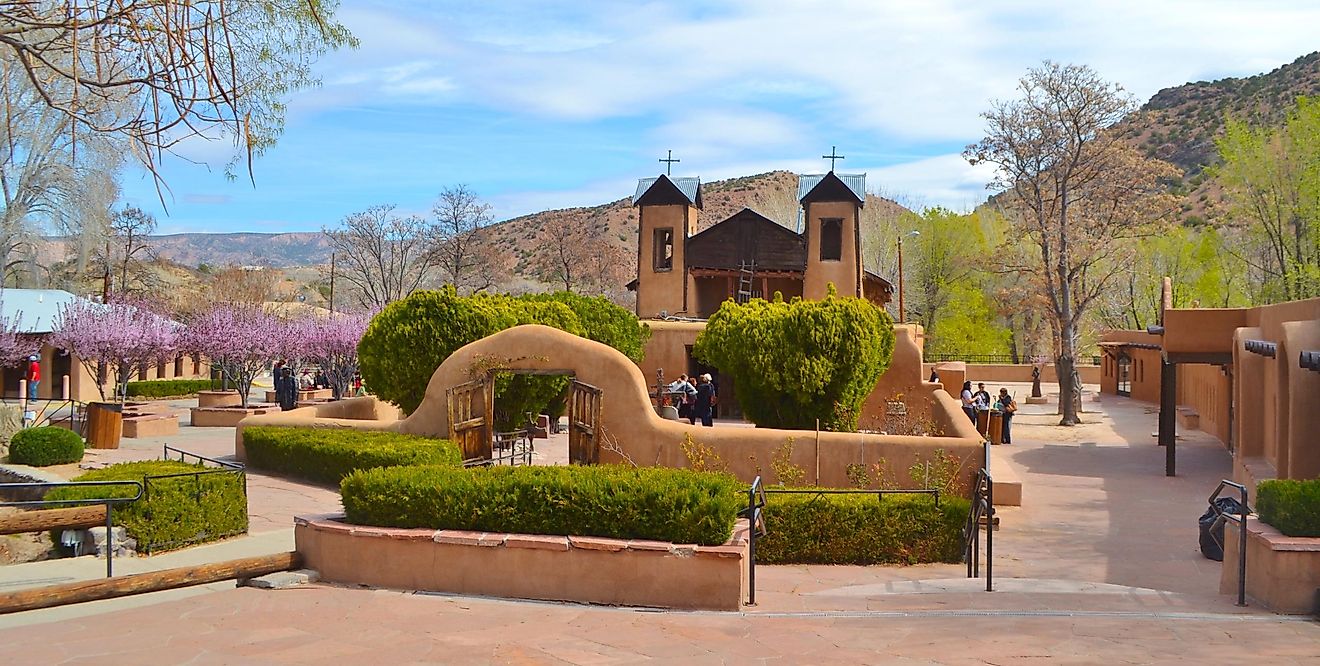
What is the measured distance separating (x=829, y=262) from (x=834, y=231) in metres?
1.16

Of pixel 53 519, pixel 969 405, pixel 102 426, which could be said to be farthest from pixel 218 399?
pixel 53 519

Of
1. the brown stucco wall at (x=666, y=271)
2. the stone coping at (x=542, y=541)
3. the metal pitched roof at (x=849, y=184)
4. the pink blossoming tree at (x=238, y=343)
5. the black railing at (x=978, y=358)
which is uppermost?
→ the metal pitched roof at (x=849, y=184)

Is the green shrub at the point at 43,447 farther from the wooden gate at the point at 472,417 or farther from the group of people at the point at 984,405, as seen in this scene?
the group of people at the point at 984,405

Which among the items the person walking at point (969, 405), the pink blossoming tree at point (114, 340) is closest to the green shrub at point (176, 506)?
the pink blossoming tree at point (114, 340)

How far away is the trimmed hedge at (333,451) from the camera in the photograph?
15.7 metres

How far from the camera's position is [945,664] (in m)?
6.13

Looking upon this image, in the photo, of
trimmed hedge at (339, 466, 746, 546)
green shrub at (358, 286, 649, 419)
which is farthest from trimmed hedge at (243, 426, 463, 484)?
trimmed hedge at (339, 466, 746, 546)

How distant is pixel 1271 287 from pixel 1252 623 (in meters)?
32.9

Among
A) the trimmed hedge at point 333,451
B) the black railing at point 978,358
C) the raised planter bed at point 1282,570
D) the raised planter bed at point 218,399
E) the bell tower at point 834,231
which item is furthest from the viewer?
the black railing at point 978,358

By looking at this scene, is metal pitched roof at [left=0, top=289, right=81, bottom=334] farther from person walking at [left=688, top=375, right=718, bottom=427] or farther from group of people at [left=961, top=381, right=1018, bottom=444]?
group of people at [left=961, top=381, right=1018, bottom=444]

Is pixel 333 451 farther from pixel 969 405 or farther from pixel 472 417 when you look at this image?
pixel 969 405

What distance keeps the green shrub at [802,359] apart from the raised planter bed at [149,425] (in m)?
14.3

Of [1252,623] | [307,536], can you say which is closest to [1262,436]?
[1252,623]

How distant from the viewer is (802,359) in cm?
1903
